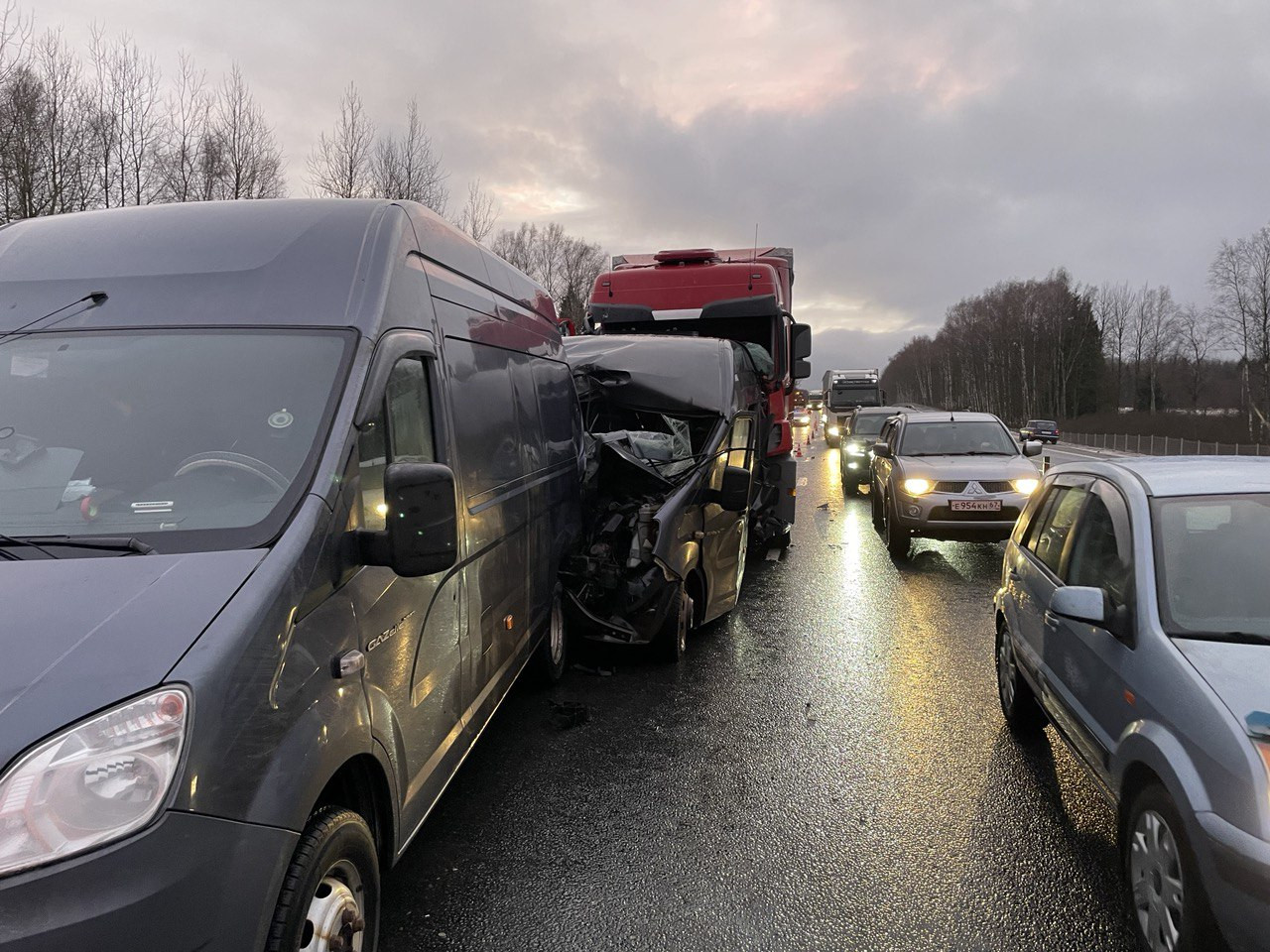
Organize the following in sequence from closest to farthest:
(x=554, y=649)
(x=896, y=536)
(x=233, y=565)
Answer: (x=233, y=565) < (x=554, y=649) < (x=896, y=536)

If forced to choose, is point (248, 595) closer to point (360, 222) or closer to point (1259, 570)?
point (360, 222)

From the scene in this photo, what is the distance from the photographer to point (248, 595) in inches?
75.3

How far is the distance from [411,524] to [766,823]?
2.28 m

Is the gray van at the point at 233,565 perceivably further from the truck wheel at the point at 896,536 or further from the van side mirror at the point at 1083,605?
the truck wheel at the point at 896,536

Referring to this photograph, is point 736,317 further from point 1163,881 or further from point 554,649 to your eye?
point 1163,881

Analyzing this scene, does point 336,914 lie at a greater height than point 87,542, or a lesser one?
lesser

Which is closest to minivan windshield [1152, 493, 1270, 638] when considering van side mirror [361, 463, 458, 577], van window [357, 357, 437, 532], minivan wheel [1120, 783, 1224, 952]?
minivan wheel [1120, 783, 1224, 952]

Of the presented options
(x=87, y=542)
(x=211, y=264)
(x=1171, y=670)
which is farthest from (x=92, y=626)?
(x=1171, y=670)

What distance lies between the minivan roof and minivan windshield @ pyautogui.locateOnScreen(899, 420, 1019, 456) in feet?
29.8

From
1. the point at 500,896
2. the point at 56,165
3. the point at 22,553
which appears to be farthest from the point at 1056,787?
the point at 56,165

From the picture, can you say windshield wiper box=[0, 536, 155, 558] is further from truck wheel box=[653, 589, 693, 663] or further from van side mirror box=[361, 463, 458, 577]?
truck wheel box=[653, 589, 693, 663]

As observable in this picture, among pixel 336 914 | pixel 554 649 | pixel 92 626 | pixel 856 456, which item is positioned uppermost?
pixel 92 626

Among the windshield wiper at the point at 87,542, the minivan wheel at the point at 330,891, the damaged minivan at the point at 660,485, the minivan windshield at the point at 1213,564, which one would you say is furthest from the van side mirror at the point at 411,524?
the damaged minivan at the point at 660,485

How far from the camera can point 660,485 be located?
602 cm
